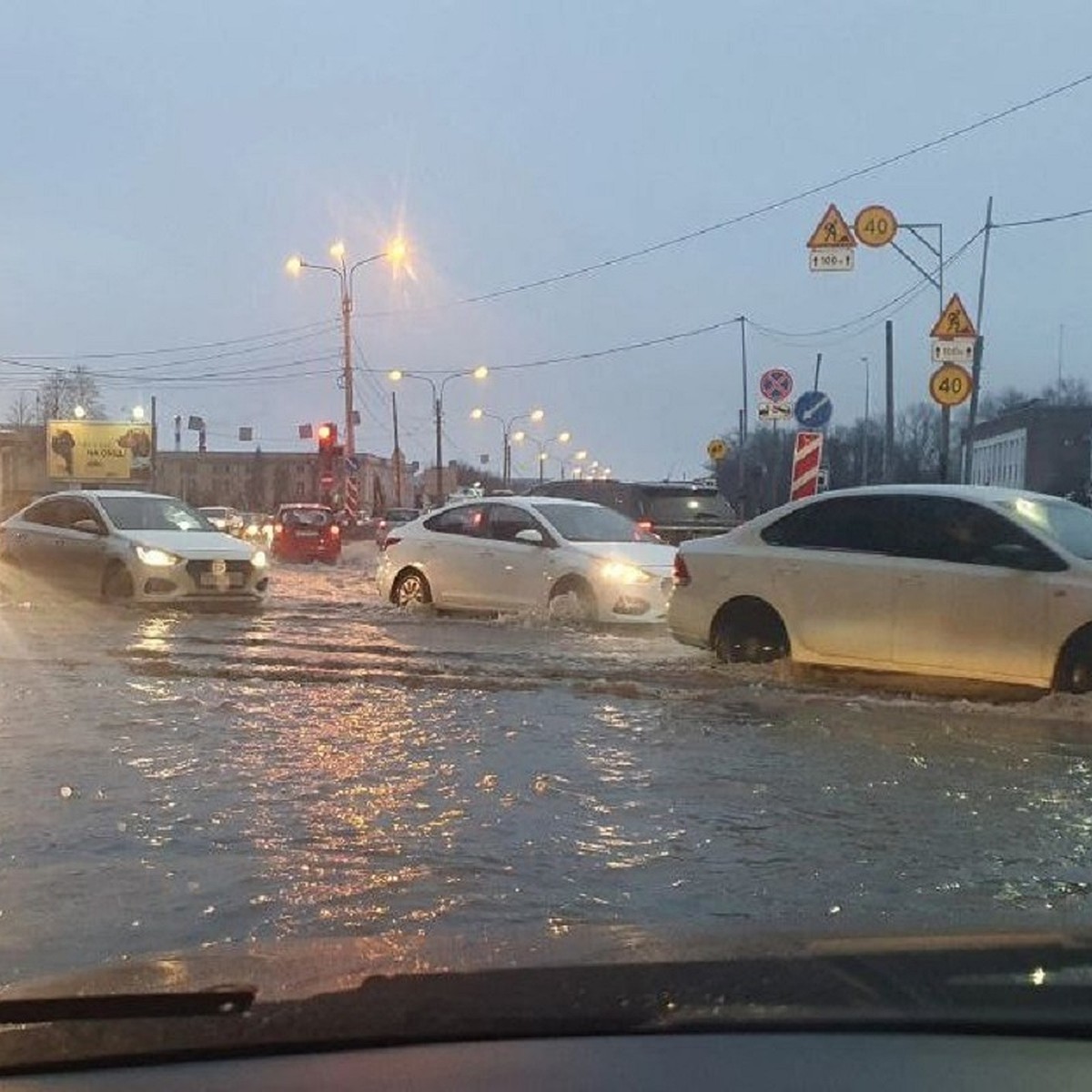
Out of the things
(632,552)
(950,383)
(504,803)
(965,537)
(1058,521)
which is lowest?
(504,803)

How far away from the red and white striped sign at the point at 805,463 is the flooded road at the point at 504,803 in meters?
7.45

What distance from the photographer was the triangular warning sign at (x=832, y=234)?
1839 centimetres

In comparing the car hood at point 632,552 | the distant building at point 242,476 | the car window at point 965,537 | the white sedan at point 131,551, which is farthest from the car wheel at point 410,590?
the distant building at point 242,476

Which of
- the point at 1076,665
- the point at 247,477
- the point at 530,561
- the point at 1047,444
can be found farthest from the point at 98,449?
the point at 247,477

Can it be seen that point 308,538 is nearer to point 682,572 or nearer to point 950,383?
point 950,383

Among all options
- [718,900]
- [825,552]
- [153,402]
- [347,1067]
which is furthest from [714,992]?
[153,402]

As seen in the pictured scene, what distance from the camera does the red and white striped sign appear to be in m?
18.3

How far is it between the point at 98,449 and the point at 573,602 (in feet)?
136

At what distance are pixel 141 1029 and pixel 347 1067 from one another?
386 mm

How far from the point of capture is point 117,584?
1619 centimetres

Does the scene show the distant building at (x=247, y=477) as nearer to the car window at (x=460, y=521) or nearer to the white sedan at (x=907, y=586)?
the car window at (x=460, y=521)

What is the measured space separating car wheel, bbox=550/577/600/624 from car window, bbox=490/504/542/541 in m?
0.81

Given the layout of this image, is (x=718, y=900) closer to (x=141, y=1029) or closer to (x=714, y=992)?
(x=714, y=992)

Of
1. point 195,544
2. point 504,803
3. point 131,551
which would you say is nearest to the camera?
point 504,803
